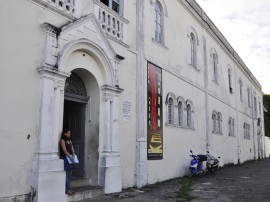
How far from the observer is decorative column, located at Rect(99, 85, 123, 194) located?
30.2 feet

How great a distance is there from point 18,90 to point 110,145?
11.6 feet

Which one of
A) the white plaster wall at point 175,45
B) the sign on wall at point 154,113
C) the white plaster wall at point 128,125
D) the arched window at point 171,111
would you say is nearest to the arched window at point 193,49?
the white plaster wall at point 175,45

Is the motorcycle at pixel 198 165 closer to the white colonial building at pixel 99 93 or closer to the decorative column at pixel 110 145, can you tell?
the white colonial building at pixel 99 93

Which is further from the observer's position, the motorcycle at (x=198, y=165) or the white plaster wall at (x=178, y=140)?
the motorcycle at (x=198, y=165)

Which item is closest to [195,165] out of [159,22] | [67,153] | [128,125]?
[128,125]

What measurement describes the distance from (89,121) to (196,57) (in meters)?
9.57

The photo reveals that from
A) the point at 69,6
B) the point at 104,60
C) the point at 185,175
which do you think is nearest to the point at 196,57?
the point at 185,175

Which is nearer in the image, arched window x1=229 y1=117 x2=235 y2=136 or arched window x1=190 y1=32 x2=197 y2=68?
arched window x1=190 y1=32 x2=197 y2=68

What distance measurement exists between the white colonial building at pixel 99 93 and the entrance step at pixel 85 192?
1.1 inches

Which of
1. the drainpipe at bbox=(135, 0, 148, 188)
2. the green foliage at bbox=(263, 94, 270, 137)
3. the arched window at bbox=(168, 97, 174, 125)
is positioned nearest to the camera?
the drainpipe at bbox=(135, 0, 148, 188)

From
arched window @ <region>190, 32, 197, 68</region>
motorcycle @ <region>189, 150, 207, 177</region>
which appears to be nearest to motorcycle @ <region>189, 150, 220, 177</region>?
motorcycle @ <region>189, 150, 207, 177</region>

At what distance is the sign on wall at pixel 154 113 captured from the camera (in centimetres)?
1173

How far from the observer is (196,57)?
17438mm

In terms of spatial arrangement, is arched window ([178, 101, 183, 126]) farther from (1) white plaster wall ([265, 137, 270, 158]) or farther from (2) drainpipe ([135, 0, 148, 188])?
(1) white plaster wall ([265, 137, 270, 158])
